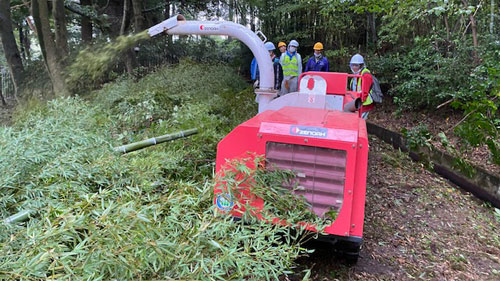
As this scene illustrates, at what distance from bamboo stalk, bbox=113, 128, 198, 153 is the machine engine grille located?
5.56 feet

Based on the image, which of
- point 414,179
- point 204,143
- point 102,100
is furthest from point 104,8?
point 414,179

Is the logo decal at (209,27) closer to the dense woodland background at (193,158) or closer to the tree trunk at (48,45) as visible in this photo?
the dense woodland background at (193,158)

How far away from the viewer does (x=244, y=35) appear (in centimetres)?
412

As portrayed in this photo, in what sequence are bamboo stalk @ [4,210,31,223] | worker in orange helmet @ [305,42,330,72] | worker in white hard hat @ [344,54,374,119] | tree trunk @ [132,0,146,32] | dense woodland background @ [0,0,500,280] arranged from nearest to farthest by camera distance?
dense woodland background @ [0,0,500,280] → bamboo stalk @ [4,210,31,223] → worker in white hard hat @ [344,54,374,119] → worker in orange helmet @ [305,42,330,72] → tree trunk @ [132,0,146,32]

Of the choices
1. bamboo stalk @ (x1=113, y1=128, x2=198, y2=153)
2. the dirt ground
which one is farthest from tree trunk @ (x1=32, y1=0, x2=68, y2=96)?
the dirt ground

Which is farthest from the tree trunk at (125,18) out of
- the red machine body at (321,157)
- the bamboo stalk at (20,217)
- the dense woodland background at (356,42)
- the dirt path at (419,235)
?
the bamboo stalk at (20,217)

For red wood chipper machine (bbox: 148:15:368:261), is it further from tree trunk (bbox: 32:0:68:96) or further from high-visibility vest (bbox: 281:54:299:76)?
tree trunk (bbox: 32:0:68:96)

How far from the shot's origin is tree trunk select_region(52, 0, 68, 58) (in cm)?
819

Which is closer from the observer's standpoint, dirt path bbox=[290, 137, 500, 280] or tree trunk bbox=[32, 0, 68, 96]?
dirt path bbox=[290, 137, 500, 280]

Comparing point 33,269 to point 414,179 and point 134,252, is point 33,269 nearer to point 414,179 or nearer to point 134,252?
point 134,252

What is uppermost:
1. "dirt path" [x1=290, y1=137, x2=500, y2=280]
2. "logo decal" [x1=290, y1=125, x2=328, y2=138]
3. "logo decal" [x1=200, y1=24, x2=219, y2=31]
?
"logo decal" [x1=200, y1=24, x2=219, y2=31]

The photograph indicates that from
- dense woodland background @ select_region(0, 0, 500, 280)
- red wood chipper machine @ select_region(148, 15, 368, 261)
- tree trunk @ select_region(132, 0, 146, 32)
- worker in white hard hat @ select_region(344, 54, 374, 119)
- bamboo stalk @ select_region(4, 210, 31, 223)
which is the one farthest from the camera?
tree trunk @ select_region(132, 0, 146, 32)

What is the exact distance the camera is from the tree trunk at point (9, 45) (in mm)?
9620

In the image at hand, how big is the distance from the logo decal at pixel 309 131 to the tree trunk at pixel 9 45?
9.51m
